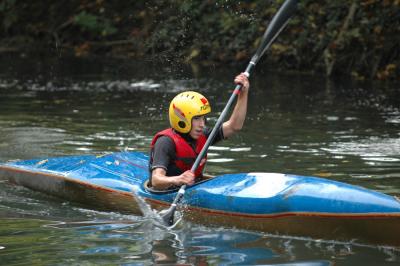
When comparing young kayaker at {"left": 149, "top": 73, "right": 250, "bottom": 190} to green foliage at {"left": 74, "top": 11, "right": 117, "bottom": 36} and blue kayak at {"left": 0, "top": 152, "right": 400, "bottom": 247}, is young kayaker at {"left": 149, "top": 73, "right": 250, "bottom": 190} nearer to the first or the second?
blue kayak at {"left": 0, "top": 152, "right": 400, "bottom": 247}

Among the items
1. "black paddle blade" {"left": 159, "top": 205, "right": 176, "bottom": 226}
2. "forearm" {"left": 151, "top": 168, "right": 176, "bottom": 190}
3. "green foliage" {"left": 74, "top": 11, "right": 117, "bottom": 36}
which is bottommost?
"black paddle blade" {"left": 159, "top": 205, "right": 176, "bottom": 226}

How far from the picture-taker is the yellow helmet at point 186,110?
6992 mm

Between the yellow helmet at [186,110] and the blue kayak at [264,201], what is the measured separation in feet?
1.65

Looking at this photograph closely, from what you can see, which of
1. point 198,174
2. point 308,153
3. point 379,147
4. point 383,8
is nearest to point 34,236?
point 198,174

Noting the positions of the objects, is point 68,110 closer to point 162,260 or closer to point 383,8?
point 383,8

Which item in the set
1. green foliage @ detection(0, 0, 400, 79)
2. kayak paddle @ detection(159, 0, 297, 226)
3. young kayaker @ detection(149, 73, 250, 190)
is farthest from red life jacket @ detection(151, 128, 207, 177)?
green foliage @ detection(0, 0, 400, 79)

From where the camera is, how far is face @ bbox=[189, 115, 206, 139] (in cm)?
704

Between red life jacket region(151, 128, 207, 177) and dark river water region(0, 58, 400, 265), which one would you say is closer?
dark river water region(0, 58, 400, 265)

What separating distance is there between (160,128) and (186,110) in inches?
205

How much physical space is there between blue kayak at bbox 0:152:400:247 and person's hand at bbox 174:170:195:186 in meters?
0.15

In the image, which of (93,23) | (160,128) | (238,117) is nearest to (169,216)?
(238,117)

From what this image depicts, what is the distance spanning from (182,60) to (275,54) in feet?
7.34

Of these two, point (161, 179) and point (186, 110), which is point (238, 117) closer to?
point (186, 110)

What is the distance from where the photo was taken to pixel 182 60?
19.5 m
